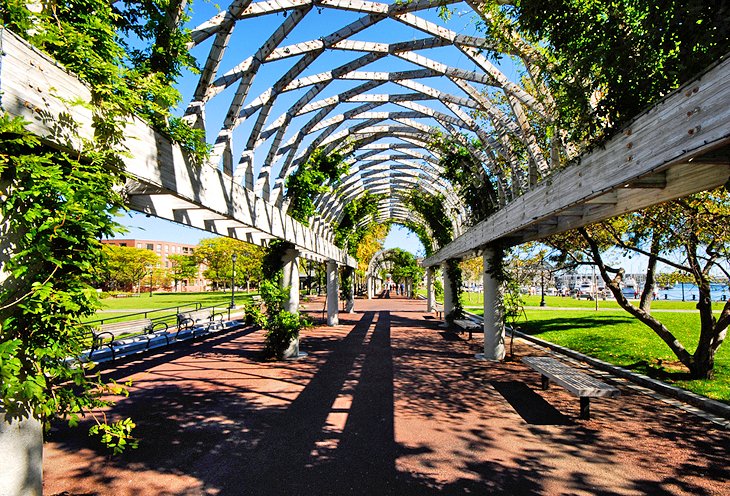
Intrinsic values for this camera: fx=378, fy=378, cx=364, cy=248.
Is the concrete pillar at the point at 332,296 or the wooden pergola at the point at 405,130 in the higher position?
the wooden pergola at the point at 405,130

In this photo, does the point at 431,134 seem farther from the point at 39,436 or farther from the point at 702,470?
the point at 39,436

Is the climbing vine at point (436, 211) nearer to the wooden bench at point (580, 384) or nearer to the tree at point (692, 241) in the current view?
the tree at point (692, 241)

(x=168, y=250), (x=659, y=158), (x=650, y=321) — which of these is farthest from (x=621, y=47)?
(x=168, y=250)

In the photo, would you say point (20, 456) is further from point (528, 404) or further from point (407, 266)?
point (407, 266)

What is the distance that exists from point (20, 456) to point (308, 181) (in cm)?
993

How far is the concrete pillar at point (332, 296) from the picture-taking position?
1945 centimetres

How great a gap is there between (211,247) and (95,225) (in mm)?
59122

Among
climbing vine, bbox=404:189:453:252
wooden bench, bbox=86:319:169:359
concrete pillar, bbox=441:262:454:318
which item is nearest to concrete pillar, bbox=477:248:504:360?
concrete pillar, bbox=441:262:454:318

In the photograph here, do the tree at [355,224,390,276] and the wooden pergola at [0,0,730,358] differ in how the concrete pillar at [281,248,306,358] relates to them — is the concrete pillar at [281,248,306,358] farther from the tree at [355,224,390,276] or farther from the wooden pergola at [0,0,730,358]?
the tree at [355,224,390,276]

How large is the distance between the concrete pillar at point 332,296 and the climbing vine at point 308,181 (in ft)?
24.6

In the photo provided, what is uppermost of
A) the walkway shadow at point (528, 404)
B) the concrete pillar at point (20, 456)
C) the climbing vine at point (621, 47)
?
the climbing vine at point (621, 47)

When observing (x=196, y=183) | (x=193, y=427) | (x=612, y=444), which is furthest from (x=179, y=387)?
(x=612, y=444)

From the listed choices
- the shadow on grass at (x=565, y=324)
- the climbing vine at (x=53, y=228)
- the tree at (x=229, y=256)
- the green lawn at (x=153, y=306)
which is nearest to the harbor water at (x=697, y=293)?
the shadow on grass at (x=565, y=324)

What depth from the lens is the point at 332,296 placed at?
19.9m
